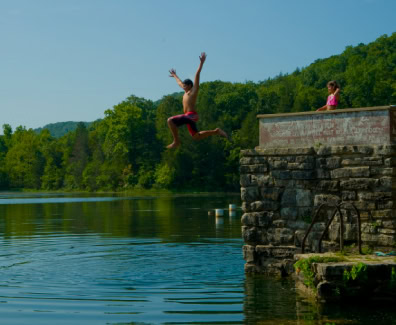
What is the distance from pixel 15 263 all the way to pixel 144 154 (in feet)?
301

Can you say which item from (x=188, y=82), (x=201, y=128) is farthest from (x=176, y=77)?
(x=201, y=128)

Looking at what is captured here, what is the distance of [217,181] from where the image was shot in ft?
329

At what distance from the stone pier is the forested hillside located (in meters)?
74.8

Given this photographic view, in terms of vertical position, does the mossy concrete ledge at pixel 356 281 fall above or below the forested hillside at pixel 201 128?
below

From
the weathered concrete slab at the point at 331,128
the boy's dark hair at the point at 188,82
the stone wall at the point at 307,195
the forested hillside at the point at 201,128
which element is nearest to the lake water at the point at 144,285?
the stone wall at the point at 307,195

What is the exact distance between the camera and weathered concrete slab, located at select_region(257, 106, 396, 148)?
15734mm

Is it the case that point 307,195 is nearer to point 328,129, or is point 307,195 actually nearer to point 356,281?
point 328,129

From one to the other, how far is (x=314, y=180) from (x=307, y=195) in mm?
435

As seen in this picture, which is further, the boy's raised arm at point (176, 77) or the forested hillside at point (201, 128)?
the forested hillside at point (201, 128)

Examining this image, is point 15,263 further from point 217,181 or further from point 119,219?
point 217,181

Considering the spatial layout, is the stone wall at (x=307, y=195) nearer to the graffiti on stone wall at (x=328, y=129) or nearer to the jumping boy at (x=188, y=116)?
A: the graffiti on stone wall at (x=328, y=129)

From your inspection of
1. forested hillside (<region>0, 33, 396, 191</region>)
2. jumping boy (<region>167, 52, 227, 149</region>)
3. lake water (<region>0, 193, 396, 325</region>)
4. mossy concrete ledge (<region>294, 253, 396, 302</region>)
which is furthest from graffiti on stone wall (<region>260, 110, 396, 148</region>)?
forested hillside (<region>0, 33, 396, 191</region>)

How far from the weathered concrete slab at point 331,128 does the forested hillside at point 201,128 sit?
75.0 meters

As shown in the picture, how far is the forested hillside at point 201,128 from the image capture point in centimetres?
10075
